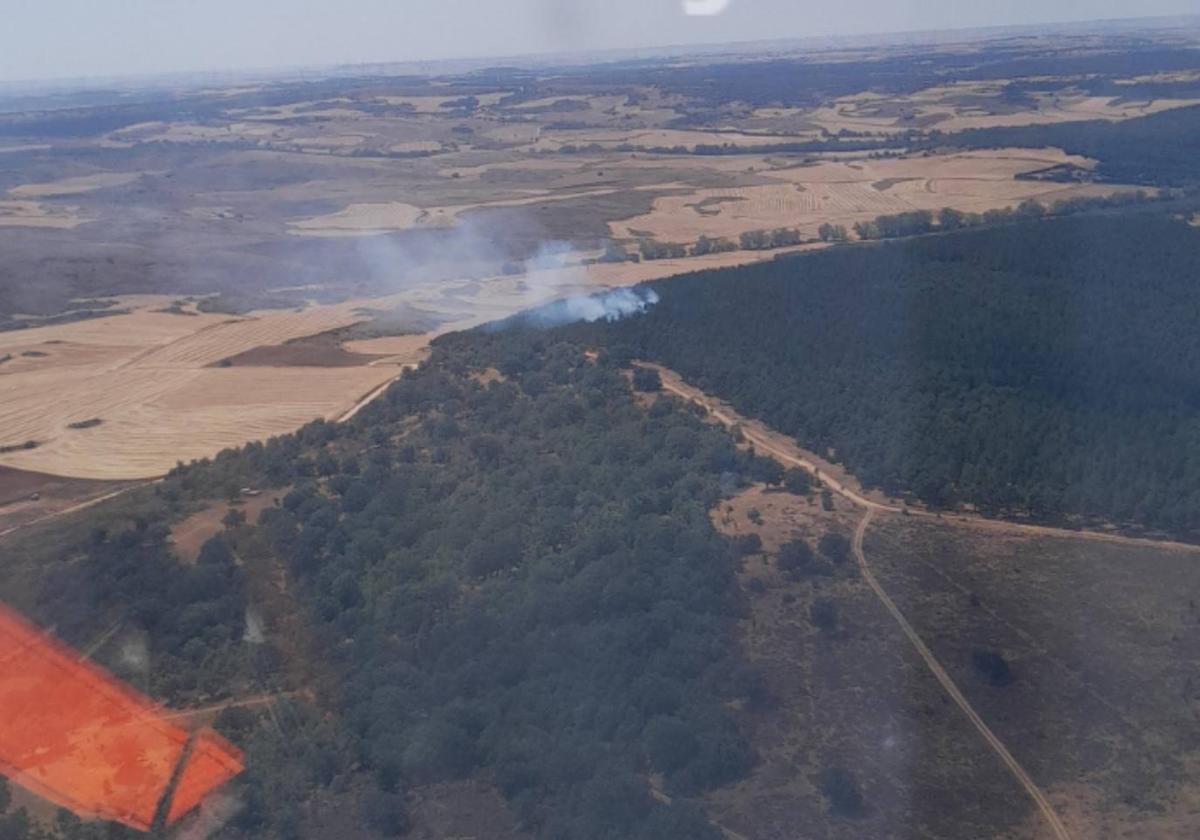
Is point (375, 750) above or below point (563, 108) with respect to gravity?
below

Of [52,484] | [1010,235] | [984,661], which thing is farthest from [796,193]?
[984,661]

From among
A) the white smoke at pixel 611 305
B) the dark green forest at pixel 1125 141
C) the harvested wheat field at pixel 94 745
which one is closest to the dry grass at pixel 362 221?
the white smoke at pixel 611 305

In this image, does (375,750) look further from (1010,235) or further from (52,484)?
(1010,235)

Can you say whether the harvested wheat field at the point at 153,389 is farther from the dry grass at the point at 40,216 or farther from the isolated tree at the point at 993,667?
the dry grass at the point at 40,216

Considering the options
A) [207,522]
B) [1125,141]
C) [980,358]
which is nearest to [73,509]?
[207,522]

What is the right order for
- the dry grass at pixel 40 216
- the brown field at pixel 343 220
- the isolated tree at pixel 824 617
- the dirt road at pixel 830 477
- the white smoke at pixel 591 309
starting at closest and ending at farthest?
the isolated tree at pixel 824 617 → the dirt road at pixel 830 477 → the brown field at pixel 343 220 → the white smoke at pixel 591 309 → the dry grass at pixel 40 216

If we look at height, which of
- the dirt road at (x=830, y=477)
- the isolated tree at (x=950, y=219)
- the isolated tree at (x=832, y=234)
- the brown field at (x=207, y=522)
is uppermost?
the isolated tree at (x=950, y=219)
